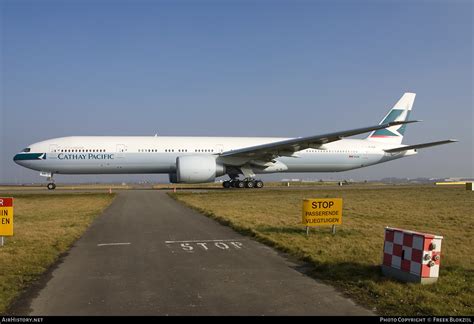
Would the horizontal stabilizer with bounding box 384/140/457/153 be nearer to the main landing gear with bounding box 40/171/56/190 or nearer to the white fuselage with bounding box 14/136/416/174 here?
the white fuselage with bounding box 14/136/416/174

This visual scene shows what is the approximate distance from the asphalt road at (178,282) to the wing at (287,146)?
18287mm

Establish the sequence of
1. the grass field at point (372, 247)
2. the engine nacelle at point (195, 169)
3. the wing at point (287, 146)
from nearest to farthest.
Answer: the grass field at point (372, 247), the wing at point (287, 146), the engine nacelle at point (195, 169)

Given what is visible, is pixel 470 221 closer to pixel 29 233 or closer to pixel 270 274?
pixel 270 274

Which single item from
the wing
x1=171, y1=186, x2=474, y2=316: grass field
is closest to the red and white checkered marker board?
x1=171, y1=186, x2=474, y2=316: grass field

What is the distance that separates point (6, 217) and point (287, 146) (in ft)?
71.8

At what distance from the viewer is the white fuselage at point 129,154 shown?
1235 inches

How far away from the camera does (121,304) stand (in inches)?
216

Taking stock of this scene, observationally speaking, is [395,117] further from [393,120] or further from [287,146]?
[287,146]

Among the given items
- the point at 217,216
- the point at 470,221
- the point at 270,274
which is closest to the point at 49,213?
the point at 217,216

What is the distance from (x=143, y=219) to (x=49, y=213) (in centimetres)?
487

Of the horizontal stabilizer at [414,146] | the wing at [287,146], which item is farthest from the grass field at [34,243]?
the horizontal stabilizer at [414,146]

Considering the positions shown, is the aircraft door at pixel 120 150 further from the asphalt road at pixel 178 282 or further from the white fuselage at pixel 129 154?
the asphalt road at pixel 178 282

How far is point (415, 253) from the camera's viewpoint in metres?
6.45

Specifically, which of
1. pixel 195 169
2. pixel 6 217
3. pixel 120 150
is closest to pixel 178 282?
pixel 6 217
